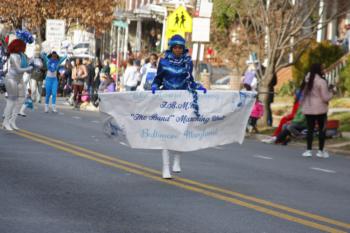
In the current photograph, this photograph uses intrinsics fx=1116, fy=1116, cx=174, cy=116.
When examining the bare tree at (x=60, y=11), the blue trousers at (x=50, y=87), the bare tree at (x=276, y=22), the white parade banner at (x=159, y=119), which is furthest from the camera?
the bare tree at (x=60, y=11)

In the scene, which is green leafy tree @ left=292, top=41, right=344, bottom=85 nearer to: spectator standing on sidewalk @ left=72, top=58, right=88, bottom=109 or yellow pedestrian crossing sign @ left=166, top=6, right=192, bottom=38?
yellow pedestrian crossing sign @ left=166, top=6, right=192, bottom=38

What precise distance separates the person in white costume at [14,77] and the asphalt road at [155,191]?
169cm

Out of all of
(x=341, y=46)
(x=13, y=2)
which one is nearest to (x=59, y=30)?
(x=13, y=2)

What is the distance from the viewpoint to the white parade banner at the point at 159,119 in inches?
543

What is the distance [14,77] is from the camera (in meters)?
22.0

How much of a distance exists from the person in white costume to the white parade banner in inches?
318

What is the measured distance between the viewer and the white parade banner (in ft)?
45.3

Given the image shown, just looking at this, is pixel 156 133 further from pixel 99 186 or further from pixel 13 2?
pixel 13 2

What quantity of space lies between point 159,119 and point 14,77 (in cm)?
872

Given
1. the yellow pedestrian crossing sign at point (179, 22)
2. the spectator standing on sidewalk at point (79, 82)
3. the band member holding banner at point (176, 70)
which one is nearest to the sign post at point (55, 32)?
the spectator standing on sidewalk at point (79, 82)

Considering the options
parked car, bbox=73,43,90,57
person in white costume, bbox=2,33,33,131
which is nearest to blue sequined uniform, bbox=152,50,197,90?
person in white costume, bbox=2,33,33,131

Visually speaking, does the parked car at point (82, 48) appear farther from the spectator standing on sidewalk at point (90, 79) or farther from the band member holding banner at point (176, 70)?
the band member holding banner at point (176, 70)

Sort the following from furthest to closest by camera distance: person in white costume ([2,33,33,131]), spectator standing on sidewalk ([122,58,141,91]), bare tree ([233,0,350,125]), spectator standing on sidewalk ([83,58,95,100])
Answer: spectator standing on sidewalk ([83,58,95,100]), spectator standing on sidewalk ([122,58,141,91]), bare tree ([233,0,350,125]), person in white costume ([2,33,33,131])

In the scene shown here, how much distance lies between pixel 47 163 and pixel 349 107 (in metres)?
20.6
